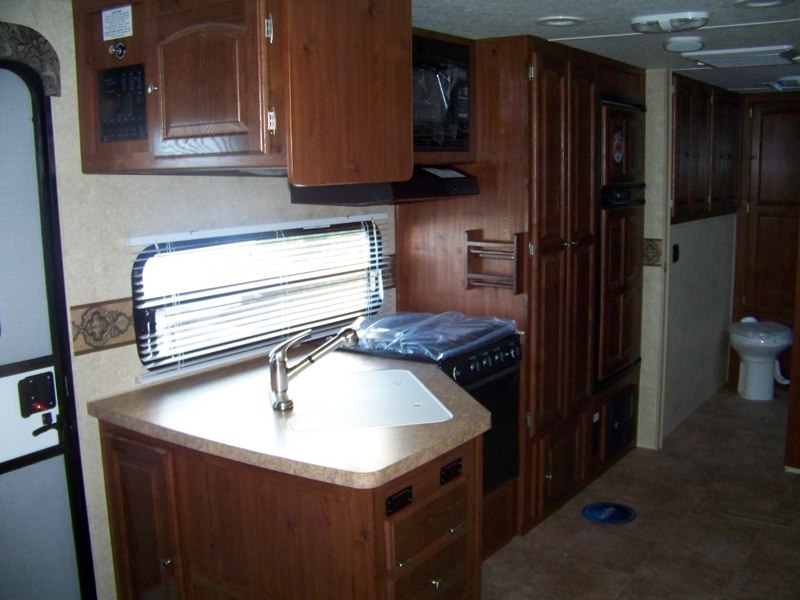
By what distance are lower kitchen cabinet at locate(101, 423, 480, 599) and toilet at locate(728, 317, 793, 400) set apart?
363 centimetres

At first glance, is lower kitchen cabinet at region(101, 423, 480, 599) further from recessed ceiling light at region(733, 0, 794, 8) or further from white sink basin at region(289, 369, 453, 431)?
recessed ceiling light at region(733, 0, 794, 8)

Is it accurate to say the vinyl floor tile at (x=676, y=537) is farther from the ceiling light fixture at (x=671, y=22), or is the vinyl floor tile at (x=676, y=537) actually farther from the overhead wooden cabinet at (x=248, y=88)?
the ceiling light fixture at (x=671, y=22)

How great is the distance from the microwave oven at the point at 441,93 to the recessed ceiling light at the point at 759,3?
1046mm

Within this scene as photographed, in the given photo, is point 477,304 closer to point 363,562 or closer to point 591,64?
point 591,64

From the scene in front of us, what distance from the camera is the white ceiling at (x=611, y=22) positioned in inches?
105

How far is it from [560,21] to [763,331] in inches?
133

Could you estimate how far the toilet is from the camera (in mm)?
5328

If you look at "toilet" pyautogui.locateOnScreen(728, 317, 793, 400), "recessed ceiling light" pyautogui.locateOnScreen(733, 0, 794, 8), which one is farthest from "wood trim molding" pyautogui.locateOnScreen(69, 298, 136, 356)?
"toilet" pyautogui.locateOnScreen(728, 317, 793, 400)

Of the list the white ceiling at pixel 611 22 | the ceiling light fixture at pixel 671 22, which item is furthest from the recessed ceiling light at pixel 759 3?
the ceiling light fixture at pixel 671 22

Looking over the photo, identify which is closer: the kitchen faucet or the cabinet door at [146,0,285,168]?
the cabinet door at [146,0,285,168]

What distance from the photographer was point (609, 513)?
3.77 metres

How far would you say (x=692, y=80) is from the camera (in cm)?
465

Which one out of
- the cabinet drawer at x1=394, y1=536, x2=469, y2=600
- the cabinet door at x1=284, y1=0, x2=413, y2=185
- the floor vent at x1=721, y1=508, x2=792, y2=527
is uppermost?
the cabinet door at x1=284, y1=0, x2=413, y2=185

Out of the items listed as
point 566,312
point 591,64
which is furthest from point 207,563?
point 591,64
